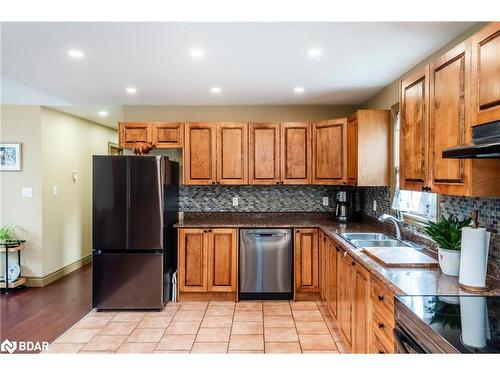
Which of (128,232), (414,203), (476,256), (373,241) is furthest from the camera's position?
(128,232)

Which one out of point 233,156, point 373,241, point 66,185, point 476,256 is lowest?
point 373,241

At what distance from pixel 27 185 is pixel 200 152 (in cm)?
243

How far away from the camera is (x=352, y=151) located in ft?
12.5

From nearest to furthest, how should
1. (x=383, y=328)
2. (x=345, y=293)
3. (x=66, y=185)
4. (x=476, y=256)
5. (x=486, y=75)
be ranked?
(x=486, y=75)
(x=476, y=256)
(x=383, y=328)
(x=345, y=293)
(x=66, y=185)

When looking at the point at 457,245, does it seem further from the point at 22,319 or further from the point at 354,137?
the point at 22,319

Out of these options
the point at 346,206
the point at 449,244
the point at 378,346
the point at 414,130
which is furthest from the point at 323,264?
the point at 414,130

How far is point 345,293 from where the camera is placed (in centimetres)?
276

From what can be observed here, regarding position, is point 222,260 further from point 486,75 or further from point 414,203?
point 486,75

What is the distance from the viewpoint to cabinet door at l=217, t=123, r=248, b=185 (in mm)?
4207

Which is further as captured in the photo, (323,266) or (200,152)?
(200,152)

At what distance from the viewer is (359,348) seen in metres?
2.37

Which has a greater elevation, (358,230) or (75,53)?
(75,53)

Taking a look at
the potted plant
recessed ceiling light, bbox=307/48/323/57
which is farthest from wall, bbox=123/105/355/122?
the potted plant

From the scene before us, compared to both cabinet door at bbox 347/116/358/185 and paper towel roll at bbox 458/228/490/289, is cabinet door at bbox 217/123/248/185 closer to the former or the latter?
cabinet door at bbox 347/116/358/185
